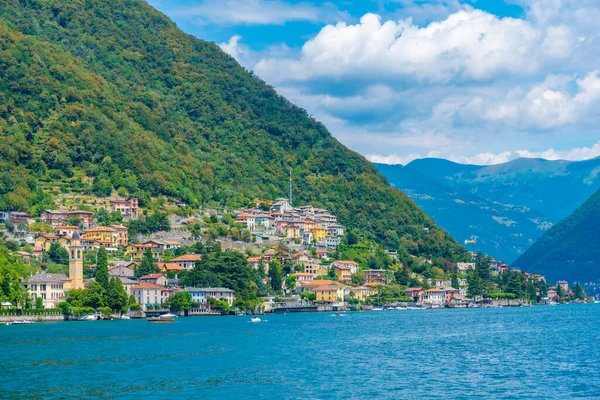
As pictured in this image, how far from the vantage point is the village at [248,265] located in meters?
125

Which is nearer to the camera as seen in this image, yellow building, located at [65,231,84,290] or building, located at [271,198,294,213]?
yellow building, located at [65,231,84,290]

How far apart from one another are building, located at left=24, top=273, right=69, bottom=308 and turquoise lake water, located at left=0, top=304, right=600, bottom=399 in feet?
60.2

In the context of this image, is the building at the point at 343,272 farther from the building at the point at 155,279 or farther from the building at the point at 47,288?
the building at the point at 47,288

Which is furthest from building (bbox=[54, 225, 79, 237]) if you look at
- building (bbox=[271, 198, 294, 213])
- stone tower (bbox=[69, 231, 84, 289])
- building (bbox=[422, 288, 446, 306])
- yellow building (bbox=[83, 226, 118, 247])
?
building (bbox=[422, 288, 446, 306])

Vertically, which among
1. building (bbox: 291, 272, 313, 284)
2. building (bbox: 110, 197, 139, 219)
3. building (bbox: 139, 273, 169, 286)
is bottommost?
building (bbox: 139, 273, 169, 286)

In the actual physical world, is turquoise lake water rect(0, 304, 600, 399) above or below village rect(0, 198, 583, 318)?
below

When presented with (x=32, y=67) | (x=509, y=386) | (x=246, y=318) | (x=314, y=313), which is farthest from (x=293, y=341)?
(x=32, y=67)

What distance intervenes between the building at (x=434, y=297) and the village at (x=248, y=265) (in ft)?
0.57

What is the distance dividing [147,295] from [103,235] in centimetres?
2490

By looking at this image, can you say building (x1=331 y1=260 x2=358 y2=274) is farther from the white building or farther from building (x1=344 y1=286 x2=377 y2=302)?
the white building

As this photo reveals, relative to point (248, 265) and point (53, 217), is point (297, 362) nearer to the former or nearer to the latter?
point (248, 265)

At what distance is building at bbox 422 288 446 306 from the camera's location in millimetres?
167250

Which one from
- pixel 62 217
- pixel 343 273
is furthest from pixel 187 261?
pixel 343 273

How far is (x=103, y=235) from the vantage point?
482 ft
